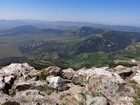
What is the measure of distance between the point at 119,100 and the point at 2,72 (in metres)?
24.1

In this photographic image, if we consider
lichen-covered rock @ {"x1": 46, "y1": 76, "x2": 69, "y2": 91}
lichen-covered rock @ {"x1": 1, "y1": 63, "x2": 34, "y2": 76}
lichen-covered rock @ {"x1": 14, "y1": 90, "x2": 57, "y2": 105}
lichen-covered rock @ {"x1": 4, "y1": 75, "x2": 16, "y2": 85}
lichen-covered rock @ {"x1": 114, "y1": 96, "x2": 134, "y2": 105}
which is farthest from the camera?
lichen-covered rock @ {"x1": 1, "y1": 63, "x2": 34, "y2": 76}

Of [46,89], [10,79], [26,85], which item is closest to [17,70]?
[10,79]

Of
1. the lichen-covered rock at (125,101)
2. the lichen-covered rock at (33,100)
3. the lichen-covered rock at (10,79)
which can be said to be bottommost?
the lichen-covered rock at (10,79)

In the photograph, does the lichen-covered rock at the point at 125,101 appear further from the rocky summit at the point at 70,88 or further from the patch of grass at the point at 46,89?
the patch of grass at the point at 46,89

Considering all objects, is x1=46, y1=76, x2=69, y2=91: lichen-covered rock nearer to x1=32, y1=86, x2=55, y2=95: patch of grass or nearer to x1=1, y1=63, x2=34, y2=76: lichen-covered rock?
x1=32, y1=86, x2=55, y2=95: patch of grass

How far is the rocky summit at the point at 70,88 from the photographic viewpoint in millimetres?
29797

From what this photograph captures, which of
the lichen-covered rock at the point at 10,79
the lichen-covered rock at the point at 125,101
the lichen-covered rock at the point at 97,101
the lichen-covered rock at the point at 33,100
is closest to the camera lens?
the lichen-covered rock at the point at 125,101

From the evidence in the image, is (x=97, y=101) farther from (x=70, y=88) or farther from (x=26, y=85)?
(x=26, y=85)

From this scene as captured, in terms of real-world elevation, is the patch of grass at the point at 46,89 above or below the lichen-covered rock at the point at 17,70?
above

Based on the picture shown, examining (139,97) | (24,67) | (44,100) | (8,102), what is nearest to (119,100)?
(139,97)

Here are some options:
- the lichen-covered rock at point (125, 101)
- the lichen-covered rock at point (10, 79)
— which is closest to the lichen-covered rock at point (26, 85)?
the lichen-covered rock at point (10, 79)

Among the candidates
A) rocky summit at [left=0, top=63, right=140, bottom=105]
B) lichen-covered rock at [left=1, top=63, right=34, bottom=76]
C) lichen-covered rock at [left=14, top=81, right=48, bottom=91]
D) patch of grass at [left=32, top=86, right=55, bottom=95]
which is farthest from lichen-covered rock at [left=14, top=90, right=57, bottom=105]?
lichen-covered rock at [left=1, top=63, right=34, bottom=76]

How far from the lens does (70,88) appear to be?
37031 millimetres

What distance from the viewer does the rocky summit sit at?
1173 inches
